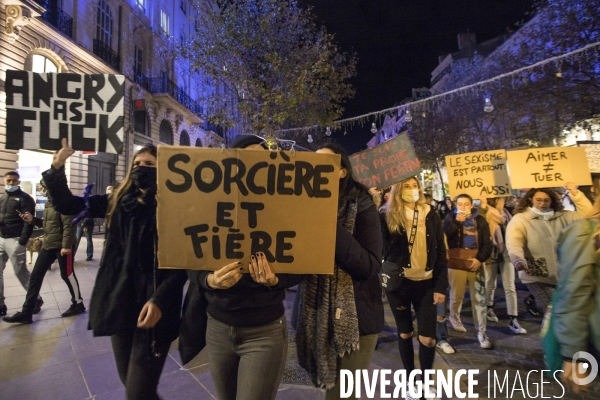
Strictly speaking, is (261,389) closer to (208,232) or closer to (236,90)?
(208,232)

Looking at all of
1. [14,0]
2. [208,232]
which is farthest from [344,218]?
[14,0]

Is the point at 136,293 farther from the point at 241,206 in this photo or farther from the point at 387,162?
the point at 387,162

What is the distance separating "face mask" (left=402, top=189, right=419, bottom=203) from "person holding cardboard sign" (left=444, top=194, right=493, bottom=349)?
1757 mm

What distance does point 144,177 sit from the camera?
7.14ft

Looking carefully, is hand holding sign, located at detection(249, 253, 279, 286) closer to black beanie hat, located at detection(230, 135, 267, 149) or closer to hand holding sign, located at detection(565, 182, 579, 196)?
black beanie hat, located at detection(230, 135, 267, 149)

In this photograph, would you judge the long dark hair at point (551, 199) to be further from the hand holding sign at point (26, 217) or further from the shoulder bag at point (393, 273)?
the hand holding sign at point (26, 217)

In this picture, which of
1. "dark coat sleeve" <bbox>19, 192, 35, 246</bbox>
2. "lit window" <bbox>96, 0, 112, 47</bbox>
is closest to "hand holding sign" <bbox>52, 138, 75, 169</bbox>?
"dark coat sleeve" <bbox>19, 192, 35, 246</bbox>

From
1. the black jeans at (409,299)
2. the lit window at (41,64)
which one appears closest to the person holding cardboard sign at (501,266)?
the black jeans at (409,299)

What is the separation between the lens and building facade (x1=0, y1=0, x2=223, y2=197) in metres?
12.9

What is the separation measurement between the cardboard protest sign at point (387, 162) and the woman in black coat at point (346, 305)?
7.90 ft

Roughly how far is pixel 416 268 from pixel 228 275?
2064 millimetres

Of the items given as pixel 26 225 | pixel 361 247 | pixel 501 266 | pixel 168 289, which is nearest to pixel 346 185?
pixel 361 247

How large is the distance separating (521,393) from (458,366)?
2.15 feet

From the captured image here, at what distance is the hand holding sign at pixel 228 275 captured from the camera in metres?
1.65
